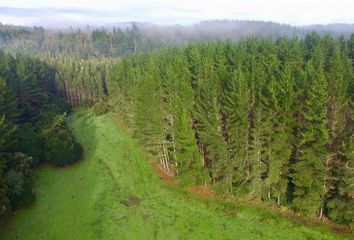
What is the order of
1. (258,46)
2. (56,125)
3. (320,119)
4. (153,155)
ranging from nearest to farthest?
(320,119)
(153,155)
(56,125)
(258,46)

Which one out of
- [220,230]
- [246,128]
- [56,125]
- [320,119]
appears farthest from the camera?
[56,125]

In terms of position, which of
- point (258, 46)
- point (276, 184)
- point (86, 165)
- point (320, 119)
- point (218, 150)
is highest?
point (258, 46)

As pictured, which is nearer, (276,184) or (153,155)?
(276,184)

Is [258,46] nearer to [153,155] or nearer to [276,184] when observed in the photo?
[153,155]

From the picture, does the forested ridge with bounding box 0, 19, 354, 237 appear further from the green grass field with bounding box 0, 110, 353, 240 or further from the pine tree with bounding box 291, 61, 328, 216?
the green grass field with bounding box 0, 110, 353, 240

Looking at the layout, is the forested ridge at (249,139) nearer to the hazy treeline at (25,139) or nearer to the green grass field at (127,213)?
the hazy treeline at (25,139)

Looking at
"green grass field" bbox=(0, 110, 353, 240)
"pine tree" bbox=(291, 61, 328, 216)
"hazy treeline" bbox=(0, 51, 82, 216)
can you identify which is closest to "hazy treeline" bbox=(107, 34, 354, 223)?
"pine tree" bbox=(291, 61, 328, 216)

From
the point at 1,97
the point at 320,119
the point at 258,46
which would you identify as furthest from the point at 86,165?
the point at 258,46
